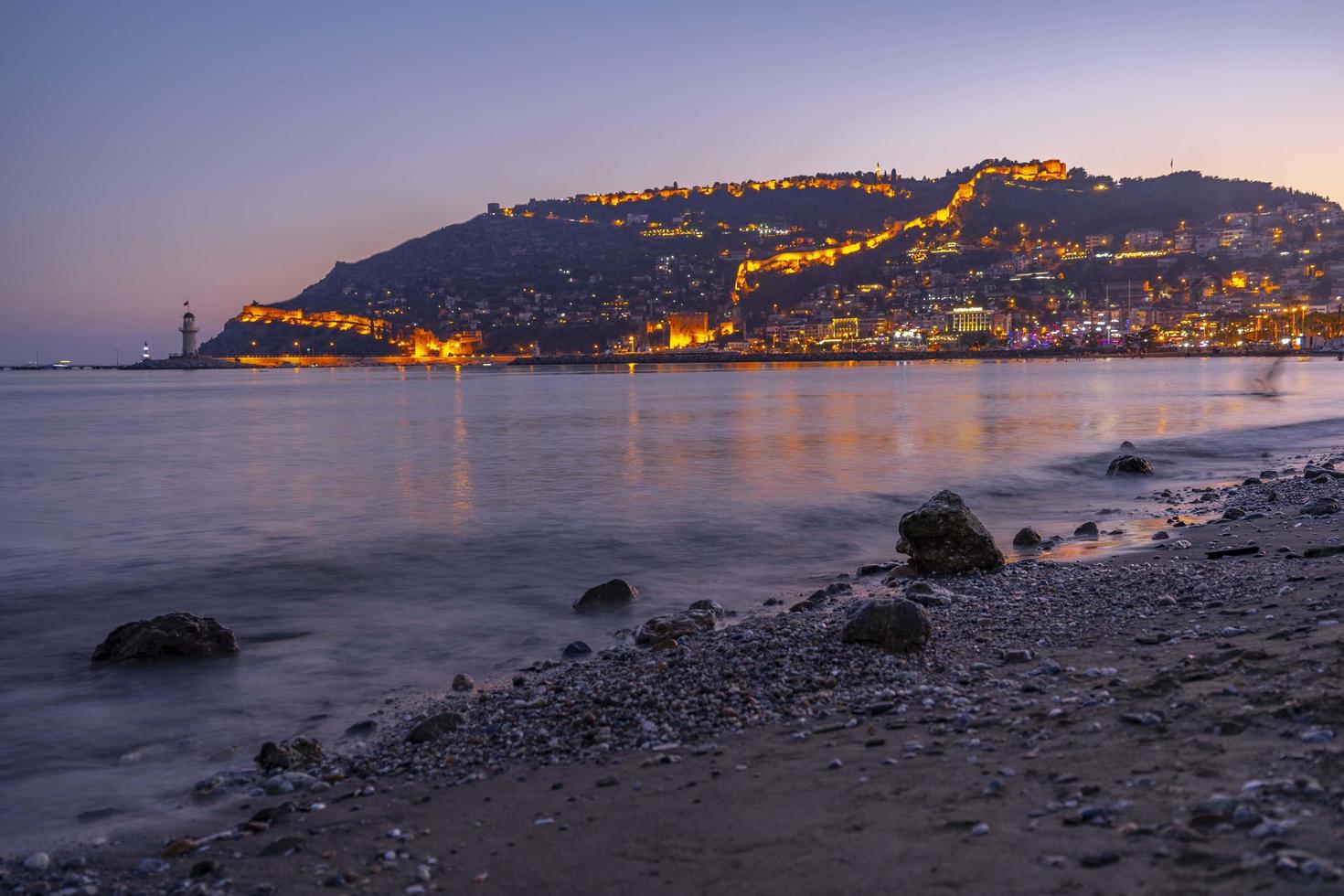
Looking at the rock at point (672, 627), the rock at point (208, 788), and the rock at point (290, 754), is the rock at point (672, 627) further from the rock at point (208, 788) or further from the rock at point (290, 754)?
the rock at point (208, 788)

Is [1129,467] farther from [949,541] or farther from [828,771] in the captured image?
[828,771]

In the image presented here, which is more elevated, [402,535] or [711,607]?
[711,607]

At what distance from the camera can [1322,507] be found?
40.4 feet

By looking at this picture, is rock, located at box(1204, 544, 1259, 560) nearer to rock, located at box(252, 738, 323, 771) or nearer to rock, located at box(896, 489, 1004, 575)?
rock, located at box(896, 489, 1004, 575)

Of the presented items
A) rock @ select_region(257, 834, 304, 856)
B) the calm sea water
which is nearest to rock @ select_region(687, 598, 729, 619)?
the calm sea water

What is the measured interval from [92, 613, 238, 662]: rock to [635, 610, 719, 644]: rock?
150 inches

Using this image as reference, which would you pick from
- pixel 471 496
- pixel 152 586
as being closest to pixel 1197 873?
pixel 152 586

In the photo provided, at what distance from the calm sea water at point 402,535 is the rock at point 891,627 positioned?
281 centimetres

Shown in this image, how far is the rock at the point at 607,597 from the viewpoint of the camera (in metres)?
10.5

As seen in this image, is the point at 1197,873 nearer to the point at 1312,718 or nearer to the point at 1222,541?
the point at 1312,718

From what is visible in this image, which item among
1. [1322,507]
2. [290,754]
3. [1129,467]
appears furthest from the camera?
[1129,467]

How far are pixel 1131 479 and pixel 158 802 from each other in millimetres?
19275

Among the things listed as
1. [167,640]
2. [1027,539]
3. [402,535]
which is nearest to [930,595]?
[1027,539]

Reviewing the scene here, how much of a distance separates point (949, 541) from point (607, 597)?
379cm
